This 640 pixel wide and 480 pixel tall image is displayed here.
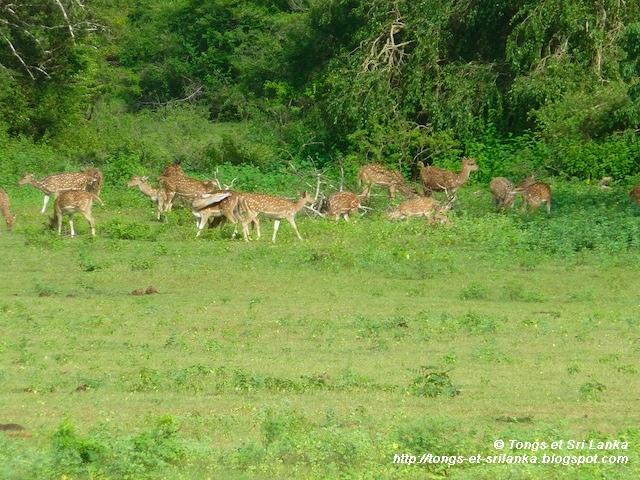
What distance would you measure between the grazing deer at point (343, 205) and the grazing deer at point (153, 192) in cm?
298

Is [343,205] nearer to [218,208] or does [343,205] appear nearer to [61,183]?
[218,208]

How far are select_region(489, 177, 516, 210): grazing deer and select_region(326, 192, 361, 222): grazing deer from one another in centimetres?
268

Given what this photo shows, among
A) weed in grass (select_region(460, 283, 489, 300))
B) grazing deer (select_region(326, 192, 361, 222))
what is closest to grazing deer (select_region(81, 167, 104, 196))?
grazing deer (select_region(326, 192, 361, 222))

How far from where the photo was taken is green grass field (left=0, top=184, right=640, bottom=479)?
795cm

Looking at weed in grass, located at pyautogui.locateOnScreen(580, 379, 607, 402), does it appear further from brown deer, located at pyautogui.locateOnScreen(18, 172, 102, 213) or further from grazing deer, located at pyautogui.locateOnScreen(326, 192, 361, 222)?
brown deer, located at pyautogui.locateOnScreen(18, 172, 102, 213)

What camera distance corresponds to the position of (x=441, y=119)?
27.9 m

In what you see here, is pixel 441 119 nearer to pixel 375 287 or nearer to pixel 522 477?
pixel 375 287

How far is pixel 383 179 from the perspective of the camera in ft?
80.7

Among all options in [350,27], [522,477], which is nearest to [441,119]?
[350,27]

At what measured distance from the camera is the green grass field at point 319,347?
7.95 m

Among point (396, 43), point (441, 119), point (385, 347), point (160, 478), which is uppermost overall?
point (396, 43)

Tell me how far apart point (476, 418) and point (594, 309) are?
5291 millimetres

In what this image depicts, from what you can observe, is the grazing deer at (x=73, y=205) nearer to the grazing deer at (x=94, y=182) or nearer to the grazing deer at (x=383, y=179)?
the grazing deer at (x=94, y=182)

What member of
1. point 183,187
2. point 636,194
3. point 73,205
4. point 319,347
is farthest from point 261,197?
point 319,347
